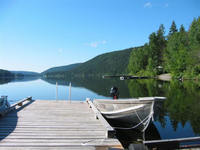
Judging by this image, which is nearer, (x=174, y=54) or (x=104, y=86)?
(x=104, y=86)

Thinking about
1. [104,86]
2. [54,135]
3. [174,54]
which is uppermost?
[174,54]

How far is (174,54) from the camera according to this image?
53.6m

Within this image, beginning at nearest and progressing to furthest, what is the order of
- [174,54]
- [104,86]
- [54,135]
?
[54,135]
[104,86]
[174,54]

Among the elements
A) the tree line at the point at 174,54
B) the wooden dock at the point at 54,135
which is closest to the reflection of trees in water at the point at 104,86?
the wooden dock at the point at 54,135

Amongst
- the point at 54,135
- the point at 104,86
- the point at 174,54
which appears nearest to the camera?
the point at 54,135

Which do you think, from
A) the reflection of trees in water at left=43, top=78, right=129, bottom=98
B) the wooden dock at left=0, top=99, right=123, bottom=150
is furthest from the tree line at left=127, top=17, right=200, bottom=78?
the wooden dock at left=0, top=99, right=123, bottom=150

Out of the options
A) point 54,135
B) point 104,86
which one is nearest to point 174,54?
point 104,86

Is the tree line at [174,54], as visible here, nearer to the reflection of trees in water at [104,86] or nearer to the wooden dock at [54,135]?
the reflection of trees in water at [104,86]

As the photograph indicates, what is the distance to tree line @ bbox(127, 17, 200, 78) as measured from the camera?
4543 centimetres

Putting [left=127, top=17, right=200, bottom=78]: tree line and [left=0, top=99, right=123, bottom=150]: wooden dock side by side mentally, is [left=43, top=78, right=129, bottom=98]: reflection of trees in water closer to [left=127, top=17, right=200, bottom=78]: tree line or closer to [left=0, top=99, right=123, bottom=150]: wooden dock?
[left=0, top=99, right=123, bottom=150]: wooden dock

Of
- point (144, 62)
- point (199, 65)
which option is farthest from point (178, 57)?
point (144, 62)

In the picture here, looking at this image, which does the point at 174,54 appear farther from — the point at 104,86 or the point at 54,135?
the point at 54,135

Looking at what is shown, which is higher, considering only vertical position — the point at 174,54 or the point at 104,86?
the point at 174,54

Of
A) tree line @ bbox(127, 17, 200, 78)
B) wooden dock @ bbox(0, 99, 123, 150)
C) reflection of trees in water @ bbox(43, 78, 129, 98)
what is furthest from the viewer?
tree line @ bbox(127, 17, 200, 78)
